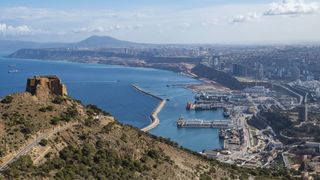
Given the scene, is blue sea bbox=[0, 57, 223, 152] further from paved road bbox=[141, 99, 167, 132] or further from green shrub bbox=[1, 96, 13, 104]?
green shrub bbox=[1, 96, 13, 104]

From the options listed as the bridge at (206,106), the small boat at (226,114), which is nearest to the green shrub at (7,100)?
the small boat at (226,114)

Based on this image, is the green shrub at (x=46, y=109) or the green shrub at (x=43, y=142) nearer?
the green shrub at (x=43, y=142)

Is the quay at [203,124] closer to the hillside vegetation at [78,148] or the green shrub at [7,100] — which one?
the hillside vegetation at [78,148]

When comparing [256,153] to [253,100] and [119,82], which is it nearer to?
[253,100]

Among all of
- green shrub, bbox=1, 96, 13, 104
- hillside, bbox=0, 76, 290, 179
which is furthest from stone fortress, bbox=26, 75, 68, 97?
green shrub, bbox=1, 96, 13, 104

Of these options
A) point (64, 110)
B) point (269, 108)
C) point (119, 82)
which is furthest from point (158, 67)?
point (64, 110)

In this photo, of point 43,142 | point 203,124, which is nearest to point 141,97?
point 203,124

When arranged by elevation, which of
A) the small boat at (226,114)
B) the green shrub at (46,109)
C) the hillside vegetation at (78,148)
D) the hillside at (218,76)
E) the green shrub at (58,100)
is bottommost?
the small boat at (226,114)

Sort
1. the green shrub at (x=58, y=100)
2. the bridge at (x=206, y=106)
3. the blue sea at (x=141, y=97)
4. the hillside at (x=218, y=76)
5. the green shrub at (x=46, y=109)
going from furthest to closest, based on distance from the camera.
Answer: the hillside at (x=218, y=76) → the bridge at (x=206, y=106) → the blue sea at (x=141, y=97) → the green shrub at (x=58, y=100) → the green shrub at (x=46, y=109)
